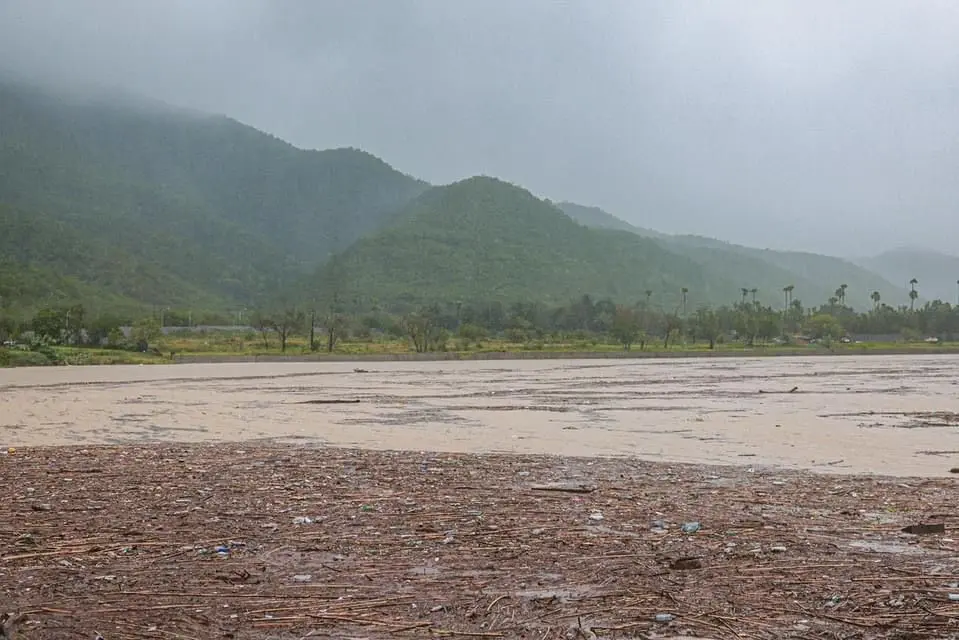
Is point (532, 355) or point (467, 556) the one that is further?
point (532, 355)

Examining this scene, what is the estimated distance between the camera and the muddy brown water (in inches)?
648

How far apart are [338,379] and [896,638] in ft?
148

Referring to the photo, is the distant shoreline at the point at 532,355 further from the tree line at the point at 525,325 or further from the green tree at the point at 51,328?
the green tree at the point at 51,328

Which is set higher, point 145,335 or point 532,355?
point 145,335

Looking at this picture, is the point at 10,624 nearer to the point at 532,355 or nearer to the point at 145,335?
the point at 532,355

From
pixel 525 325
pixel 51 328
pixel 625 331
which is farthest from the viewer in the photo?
pixel 525 325

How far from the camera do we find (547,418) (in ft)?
78.8

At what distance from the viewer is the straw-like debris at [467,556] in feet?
17.7

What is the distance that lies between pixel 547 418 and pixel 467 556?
56.1ft

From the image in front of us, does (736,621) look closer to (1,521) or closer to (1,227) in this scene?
(1,521)

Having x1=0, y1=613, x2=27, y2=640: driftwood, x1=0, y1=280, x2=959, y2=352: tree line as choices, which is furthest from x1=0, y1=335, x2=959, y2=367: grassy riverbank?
x1=0, y1=613, x2=27, y2=640: driftwood

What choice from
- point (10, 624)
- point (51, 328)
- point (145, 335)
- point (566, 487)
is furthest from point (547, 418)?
point (145, 335)

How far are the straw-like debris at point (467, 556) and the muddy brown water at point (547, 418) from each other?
4.54 m

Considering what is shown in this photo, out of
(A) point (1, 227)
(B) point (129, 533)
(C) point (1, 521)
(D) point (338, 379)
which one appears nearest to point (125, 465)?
(C) point (1, 521)
